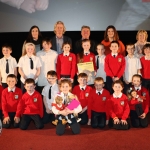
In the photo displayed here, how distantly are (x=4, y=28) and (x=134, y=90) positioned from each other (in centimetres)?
357

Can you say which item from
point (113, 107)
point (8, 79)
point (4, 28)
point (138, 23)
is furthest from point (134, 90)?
point (4, 28)

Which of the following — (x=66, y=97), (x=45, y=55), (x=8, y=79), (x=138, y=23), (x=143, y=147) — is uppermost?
(x=138, y=23)

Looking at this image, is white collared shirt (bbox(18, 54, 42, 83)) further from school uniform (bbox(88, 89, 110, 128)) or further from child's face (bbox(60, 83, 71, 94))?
school uniform (bbox(88, 89, 110, 128))

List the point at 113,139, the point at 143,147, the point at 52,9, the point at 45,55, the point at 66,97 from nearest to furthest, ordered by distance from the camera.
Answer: the point at 143,147
the point at 113,139
the point at 66,97
the point at 45,55
the point at 52,9

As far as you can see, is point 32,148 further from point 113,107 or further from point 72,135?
point 113,107

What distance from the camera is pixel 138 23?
20.0 feet

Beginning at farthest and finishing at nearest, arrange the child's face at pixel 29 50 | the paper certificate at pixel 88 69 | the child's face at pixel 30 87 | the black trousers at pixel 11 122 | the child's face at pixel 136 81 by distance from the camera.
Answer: the paper certificate at pixel 88 69, the child's face at pixel 29 50, the child's face at pixel 136 81, the child's face at pixel 30 87, the black trousers at pixel 11 122

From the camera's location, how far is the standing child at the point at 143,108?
392cm

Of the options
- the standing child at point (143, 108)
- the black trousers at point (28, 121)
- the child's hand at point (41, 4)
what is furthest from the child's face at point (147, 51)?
the child's hand at point (41, 4)

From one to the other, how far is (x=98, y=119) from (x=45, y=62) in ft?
4.43

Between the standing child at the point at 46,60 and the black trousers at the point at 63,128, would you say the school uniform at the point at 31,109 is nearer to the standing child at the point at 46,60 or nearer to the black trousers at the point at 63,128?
the black trousers at the point at 63,128

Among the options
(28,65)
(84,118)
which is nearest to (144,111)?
(84,118)

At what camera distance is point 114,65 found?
441 cm

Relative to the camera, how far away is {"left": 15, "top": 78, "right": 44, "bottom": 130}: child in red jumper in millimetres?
3949
